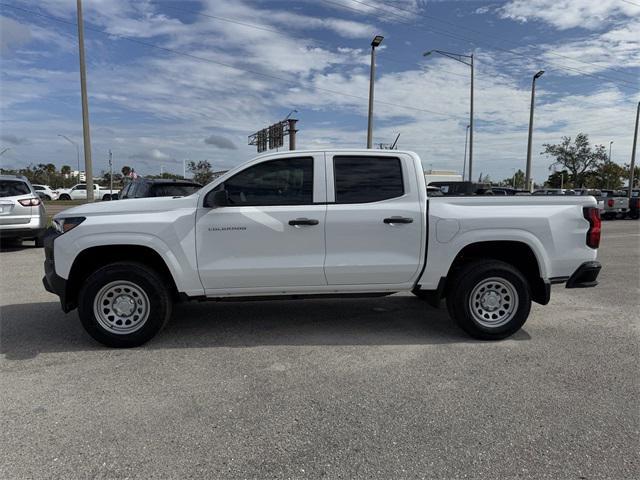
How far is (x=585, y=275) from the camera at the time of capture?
5020mm

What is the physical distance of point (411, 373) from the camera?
412 cm

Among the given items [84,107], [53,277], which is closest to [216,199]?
[53,277]

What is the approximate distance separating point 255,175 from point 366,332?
2059mm

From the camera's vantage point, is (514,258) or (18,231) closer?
(514,258)

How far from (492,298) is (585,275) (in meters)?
1.01

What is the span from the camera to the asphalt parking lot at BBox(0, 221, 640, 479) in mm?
2848

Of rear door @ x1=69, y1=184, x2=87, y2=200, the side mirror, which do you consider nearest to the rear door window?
the side mirror

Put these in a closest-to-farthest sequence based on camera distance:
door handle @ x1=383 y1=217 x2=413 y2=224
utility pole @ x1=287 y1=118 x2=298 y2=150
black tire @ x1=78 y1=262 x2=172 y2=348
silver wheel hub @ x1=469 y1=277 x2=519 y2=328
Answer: black tire @ x1=78 y1=262 x2=172 y2=348 → door handle @ x1=383 y1=217 x2=413 y2=224 → silver wheel hub @ x1=469 y1=277 x2=519 y2=328 → utility pole @ x1=287 y1=118 x2=298 y2=150

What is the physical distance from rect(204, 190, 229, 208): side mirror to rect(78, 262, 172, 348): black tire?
2.86 ft

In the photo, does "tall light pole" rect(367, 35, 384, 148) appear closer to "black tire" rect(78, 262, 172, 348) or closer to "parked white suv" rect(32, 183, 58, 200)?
"black tire" rect(78, 262, 172, 348)

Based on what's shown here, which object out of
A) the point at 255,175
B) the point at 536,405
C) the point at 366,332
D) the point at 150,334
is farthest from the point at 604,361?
the point at 150,334

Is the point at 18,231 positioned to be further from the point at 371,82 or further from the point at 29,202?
the point at 371,82

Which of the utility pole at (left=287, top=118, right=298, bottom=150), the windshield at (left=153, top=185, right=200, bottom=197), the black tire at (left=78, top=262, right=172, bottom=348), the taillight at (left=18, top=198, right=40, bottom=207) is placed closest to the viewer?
the black tire at (left=78, top=262, right=172, bottom=348)

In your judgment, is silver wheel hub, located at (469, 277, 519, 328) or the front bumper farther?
silver wheel hub, located at (469, 277, 519, 328)
